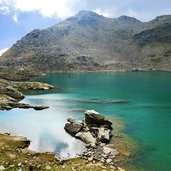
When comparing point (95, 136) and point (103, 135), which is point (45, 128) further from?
point (103, 135)

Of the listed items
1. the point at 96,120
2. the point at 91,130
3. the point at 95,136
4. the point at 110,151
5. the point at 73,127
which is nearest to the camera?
the point at 110,151

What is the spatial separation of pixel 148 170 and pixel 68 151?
12.2m

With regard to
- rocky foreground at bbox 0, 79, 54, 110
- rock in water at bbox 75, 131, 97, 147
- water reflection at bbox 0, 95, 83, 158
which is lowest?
water reflection at bbox 0, 95, 83, 158

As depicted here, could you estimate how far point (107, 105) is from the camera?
87.8 m

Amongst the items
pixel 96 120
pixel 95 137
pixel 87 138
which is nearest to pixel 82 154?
pixel 87 138

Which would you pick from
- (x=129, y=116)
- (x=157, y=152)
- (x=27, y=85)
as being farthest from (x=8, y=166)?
(x=27, y=85)

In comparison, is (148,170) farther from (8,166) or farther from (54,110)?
(54,110)

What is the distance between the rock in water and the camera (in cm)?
4842

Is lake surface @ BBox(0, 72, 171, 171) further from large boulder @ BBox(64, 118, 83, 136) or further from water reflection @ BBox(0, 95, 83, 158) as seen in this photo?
large boulder @ BBox(64, 118, 83, 136)

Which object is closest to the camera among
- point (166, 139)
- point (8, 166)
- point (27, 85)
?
point (8, 166)

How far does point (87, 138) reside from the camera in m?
50.2

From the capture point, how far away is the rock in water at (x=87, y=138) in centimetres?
4842

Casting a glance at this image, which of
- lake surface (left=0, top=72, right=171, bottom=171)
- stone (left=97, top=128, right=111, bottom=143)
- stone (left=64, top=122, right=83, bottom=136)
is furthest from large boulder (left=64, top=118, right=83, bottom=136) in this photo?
stone (left=97, top=128, right=111, bottom=143)

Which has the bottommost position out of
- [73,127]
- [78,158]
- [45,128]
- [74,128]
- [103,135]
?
[45,128]
